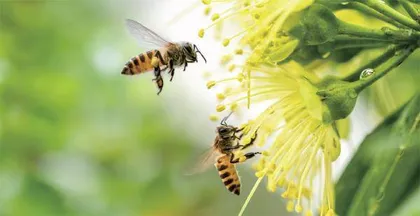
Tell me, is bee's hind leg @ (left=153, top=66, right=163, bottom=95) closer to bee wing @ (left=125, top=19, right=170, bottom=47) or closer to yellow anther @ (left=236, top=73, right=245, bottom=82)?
bee wing @ (left=125, top=19, right=170, bottom=47)

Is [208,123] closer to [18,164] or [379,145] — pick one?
[18,164]

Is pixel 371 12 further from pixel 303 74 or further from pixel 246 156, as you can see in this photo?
pixel 246 156

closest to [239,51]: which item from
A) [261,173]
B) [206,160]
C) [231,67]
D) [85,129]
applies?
[231,67]

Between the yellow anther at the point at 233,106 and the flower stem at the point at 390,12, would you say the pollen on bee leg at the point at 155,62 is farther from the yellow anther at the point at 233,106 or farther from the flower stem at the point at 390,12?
the flower stem at the point at 390,12

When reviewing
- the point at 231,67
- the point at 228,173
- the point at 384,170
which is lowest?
the point at 384,170

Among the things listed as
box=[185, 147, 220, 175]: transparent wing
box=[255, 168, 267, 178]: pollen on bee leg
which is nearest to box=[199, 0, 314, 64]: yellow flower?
box=[255, 168, 267, 178]: pollen on bee leg

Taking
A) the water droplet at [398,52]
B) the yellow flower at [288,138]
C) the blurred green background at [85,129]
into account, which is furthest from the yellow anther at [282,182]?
the blurred green background at [85,129]

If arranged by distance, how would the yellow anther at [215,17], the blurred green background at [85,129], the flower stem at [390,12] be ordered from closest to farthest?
the flower stem at [390,12]
the yellow anther at [215,17]
the blurred green background at [85,129]
